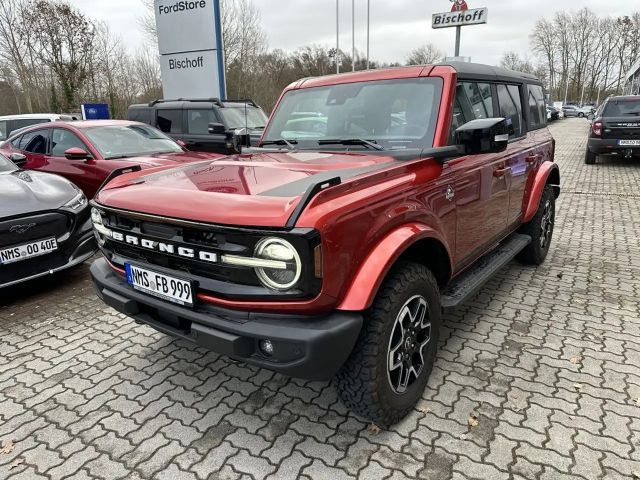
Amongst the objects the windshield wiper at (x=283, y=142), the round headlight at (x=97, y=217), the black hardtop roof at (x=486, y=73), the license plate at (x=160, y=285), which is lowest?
the license plate at (x=160, y=285)

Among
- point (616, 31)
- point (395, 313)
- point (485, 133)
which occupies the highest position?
point (616, 31)

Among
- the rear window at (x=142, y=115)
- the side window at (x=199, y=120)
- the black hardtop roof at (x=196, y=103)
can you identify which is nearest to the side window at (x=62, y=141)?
the side window at (x=199, y=120)

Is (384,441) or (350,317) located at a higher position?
(350,317)

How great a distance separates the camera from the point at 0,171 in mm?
4941

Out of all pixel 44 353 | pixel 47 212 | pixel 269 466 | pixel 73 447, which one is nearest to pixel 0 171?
pixel 47 212

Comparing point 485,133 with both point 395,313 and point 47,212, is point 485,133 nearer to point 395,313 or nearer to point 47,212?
point 395,313

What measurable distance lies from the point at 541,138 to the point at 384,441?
3740 mm

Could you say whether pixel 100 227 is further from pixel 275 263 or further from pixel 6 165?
pixel 6 165

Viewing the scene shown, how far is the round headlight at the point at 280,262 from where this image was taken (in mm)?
1934

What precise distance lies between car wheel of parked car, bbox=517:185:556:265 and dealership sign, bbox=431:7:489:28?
13.4 metres

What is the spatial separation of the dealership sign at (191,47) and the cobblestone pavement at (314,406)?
8095mm

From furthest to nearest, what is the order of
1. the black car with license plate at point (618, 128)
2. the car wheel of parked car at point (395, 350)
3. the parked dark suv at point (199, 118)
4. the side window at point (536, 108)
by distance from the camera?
1. the black car with license plate at point (618, 128)
2. the parked dark suv at point (199, 118)
3. the side window at point (536, 108)
4. the car wheel of parked car at point (395, 350)

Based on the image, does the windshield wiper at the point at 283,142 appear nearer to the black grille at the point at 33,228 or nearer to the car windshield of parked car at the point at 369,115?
the car windshield of parked car at the point at 369,115

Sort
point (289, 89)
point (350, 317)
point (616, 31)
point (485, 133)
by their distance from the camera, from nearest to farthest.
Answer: point (350, 317) → point (485, 133) → point (289, 89) → point (616, 31)
